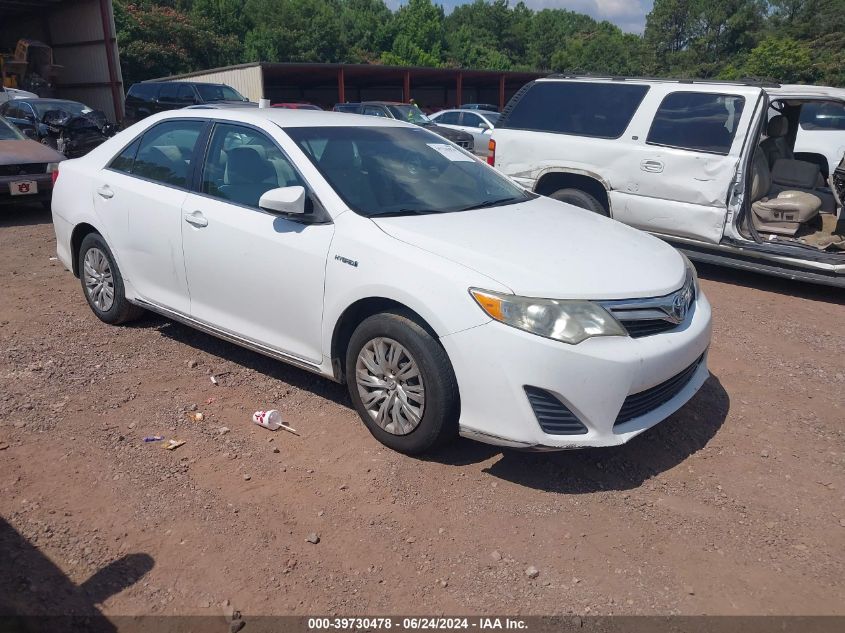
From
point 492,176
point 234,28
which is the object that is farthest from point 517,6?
point 492,176

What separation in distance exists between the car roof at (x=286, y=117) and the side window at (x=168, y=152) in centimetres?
9

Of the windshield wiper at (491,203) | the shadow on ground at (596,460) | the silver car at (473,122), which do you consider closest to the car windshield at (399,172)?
the windshield wiper at (491,203)

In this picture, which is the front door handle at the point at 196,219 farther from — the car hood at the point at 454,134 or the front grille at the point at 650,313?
the car hood at the point at 454,134

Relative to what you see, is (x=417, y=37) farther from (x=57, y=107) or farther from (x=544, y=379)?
(x=544, y=379)

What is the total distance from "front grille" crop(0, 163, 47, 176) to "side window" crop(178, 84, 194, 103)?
12.5 meters

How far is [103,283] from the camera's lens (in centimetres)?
541

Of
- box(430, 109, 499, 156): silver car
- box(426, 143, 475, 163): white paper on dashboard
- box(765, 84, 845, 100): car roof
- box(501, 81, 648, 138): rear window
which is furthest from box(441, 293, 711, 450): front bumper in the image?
box(430, 109, 499, 156): silver car

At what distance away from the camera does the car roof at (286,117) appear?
450cm

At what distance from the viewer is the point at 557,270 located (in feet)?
11.4

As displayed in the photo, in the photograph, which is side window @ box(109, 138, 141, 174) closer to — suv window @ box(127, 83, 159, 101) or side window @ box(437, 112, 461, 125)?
side window @ box(437, 112, 461, 125)

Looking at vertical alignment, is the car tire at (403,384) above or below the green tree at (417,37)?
below

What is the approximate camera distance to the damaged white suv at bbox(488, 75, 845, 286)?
661 centimetres

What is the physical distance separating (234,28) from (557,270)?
182ft

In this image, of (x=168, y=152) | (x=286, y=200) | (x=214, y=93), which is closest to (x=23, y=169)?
(x=168, y=152)
